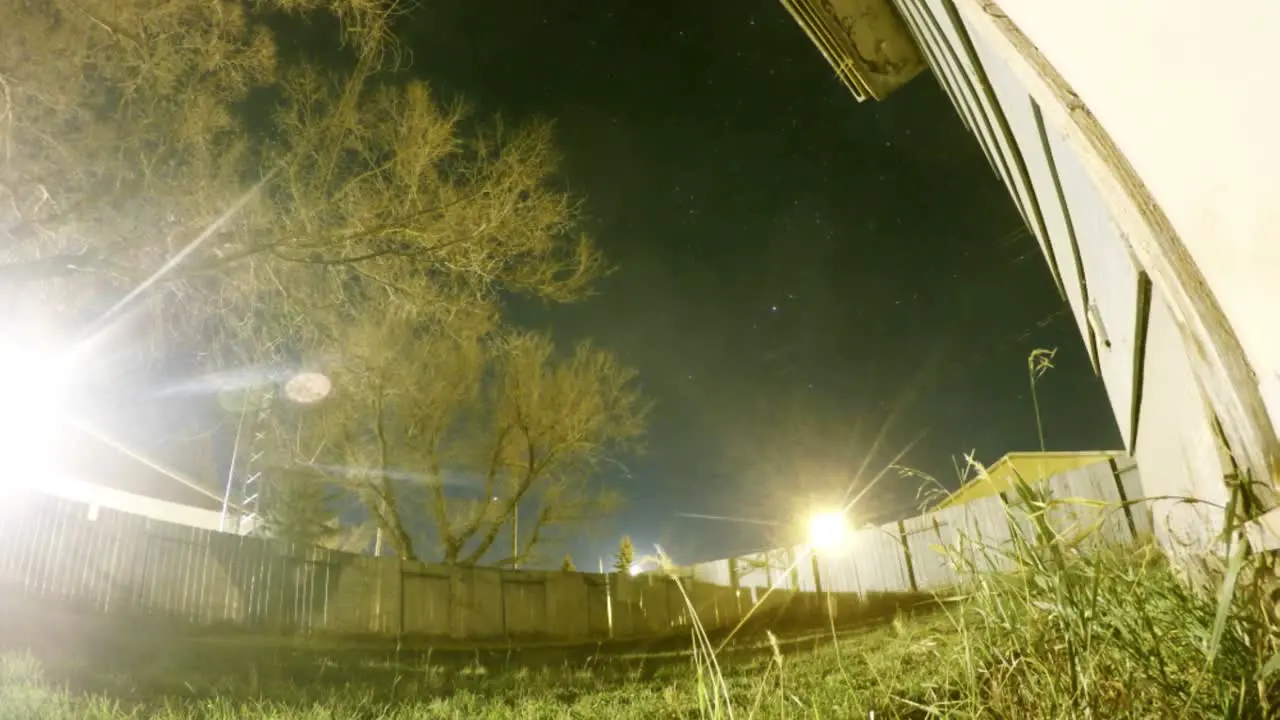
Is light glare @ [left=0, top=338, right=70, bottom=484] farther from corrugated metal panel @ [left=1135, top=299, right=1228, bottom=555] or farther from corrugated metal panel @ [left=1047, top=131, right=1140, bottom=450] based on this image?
corrugated metal panel @ [left=1135, top=299, right=1228, bottom=555]

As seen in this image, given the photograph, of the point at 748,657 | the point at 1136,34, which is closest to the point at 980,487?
the point at 748,657

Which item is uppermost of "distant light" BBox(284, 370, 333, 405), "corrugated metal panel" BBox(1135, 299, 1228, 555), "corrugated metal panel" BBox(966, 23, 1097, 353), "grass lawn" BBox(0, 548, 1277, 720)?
"distant light" BBox(284, 370, 333, 405)

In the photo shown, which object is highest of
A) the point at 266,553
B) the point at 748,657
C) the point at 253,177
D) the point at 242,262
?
the point at 253,177

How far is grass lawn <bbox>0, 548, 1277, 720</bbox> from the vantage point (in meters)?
1.50

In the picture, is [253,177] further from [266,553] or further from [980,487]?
[980,487]

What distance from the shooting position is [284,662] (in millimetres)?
6977

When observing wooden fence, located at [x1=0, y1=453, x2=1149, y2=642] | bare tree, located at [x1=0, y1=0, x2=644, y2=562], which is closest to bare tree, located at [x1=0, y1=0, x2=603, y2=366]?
bare tree, located at [x1=0, y1=0, x2=644, y2=562]

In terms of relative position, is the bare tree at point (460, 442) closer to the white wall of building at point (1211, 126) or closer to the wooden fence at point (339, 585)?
the wooden fence at point (339, 585)

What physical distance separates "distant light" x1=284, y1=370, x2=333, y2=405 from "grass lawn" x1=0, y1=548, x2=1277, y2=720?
855cm

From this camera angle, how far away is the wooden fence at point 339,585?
9547 millimetres

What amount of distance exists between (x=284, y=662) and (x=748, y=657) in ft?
16.4

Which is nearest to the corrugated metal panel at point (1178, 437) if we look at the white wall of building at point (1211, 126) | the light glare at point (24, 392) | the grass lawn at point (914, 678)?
the grass lawn at point (914, 678)

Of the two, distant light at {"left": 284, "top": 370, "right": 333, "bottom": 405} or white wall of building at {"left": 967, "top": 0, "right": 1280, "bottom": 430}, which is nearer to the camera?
white wall of building at {"left": 967, "top": 0, "right": 1280, "bottom": 430}

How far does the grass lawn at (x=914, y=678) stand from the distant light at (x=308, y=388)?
28.0 feet
